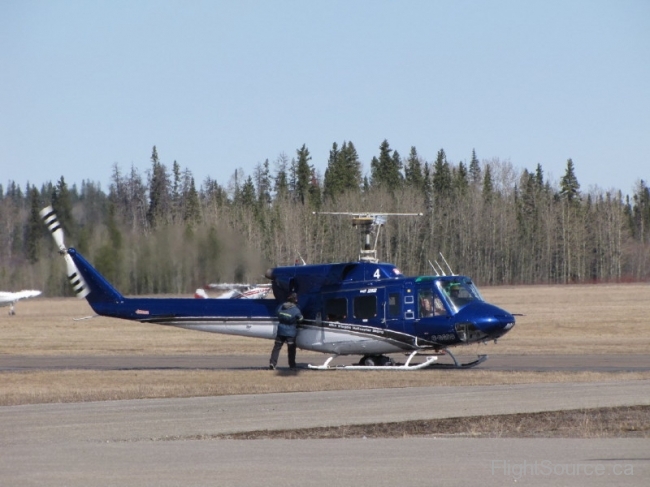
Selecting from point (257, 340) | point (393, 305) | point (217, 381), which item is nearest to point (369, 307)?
point (393, 305)

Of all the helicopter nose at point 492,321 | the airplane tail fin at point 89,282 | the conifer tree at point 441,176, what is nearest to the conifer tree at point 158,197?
the airplane tail fin at point 89,282

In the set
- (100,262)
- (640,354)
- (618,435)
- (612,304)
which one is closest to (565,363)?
(640,354)

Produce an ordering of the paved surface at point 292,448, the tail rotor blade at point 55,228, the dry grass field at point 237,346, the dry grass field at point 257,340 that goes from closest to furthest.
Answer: the paved surface at point 292,448, the dry grass field at point 237,346, the tail rotor blade at point 55,228, the dry grass field at point 257,340

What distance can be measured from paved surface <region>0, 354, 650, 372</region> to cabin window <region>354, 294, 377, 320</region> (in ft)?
9.25

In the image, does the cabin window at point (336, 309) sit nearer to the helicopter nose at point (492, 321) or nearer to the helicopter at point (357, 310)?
the helicopter at point (357, 310)

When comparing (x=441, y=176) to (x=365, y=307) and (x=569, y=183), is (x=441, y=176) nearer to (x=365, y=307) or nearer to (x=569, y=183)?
(x=569, y=183)

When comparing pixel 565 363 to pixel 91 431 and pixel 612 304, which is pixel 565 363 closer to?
pixel 91 431

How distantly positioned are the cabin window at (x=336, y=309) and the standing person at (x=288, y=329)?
0.92 metres

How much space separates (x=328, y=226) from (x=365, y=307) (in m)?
23.7

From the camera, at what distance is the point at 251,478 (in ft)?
31.5

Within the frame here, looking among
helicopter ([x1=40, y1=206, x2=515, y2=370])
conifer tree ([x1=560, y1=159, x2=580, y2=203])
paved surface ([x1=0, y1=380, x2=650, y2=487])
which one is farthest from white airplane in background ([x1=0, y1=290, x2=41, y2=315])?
conifer tree ([x1=560, y1=159, x2=580, y2=203])

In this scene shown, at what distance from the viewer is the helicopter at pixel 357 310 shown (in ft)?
71.1

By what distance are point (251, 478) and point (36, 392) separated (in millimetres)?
9657

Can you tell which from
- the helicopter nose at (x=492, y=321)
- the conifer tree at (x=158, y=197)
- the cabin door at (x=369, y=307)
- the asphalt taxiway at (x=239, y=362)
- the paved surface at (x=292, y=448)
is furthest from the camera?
the conifer tree at (x=158, y=197)
